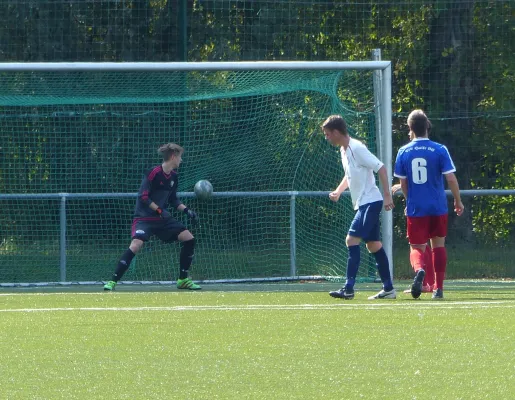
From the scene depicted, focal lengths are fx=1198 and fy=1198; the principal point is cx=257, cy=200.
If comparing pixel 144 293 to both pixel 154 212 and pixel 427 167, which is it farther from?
pixel 427 167

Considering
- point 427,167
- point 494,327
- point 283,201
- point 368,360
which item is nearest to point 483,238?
point 283,201

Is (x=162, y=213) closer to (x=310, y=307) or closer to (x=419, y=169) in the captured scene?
(x=419, y=169)

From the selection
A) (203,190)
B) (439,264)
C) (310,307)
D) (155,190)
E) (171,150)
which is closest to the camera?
(310,307)

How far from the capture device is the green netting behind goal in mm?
13875

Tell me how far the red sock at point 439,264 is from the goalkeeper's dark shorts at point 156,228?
306 centimetres

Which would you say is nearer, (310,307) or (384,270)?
(310,307)

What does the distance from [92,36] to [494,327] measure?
1112 cm

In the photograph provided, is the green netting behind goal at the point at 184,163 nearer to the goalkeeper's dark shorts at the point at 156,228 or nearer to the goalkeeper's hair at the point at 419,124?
the goalkeeper's dark shorts at the point at 156,228

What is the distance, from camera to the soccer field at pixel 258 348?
5.52 metres

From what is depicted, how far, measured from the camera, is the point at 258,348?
6.85 metres

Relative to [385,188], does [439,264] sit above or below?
below

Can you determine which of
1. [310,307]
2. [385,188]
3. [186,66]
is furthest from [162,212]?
[310,307]

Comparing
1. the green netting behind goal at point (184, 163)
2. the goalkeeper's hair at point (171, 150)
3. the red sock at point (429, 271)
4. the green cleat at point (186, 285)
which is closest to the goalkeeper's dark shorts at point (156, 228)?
the green cleat at point (186, 285)

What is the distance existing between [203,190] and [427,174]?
3994 mm
